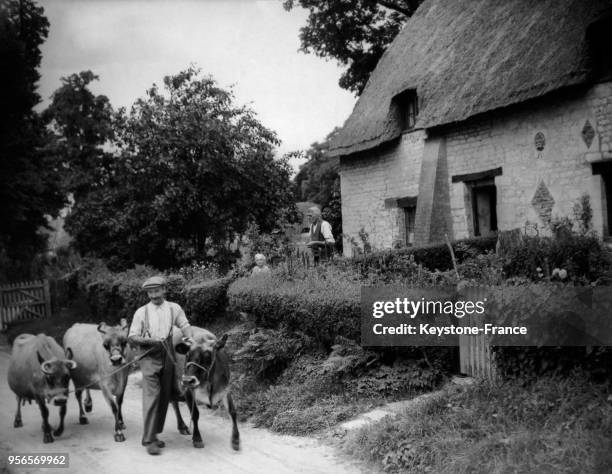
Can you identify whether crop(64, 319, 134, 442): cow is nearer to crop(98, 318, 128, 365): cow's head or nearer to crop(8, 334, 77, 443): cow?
crop(98, 318, 128, 365): cow's head

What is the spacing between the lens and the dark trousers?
22.4ft

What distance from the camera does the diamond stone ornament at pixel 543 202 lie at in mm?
13609

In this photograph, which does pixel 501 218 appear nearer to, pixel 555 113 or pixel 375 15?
pixel 555 113

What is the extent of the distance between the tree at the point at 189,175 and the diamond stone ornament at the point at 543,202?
849 cm

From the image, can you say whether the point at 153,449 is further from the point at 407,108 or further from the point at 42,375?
the point at 407,108

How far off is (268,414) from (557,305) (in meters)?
4.11

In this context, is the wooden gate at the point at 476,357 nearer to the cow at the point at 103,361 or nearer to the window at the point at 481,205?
the cow at the point at 103,361

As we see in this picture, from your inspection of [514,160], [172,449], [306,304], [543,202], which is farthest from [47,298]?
[543,202]

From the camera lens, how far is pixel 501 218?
14938 mm

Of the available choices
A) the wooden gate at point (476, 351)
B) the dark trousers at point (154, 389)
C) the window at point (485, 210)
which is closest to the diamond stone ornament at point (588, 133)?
the window at point (485, 210)

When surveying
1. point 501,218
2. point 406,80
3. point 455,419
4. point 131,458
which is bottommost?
point 131,458

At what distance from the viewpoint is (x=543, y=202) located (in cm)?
1378

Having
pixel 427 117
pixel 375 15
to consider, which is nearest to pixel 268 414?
pixel 427 117

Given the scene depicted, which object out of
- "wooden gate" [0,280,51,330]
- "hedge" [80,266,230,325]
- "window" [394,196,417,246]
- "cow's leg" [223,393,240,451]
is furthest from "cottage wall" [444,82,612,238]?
"wooden gate" [0,280,51,330]
